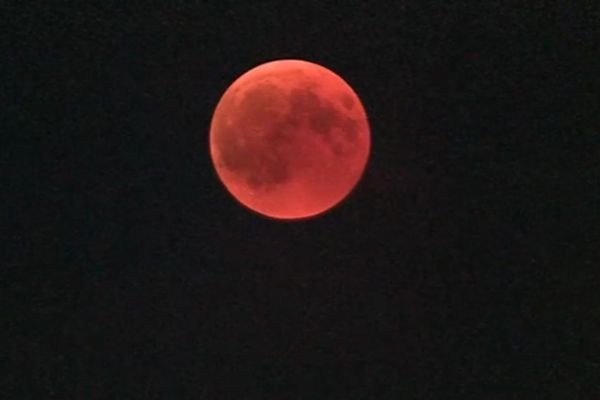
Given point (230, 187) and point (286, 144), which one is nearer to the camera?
point (286, 144)

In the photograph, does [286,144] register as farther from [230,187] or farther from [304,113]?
[230,187]

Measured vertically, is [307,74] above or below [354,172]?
above

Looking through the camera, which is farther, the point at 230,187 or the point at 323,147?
the point at 230,187

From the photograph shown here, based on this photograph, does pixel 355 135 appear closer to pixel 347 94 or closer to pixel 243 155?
pixel 347 94

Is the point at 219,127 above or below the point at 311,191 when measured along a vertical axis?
above

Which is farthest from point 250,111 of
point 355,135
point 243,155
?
point 355,135
